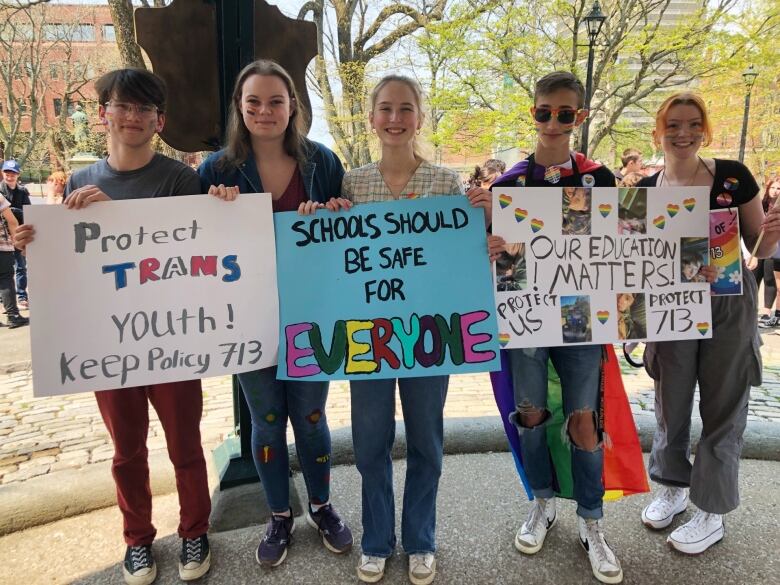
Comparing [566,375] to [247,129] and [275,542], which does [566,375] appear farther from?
[247,129]

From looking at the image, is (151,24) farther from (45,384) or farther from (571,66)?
(571,66)

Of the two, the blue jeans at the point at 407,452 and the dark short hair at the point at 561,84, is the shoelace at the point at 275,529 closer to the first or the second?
the blue jeans at the point at 407,452

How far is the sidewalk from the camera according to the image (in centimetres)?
230

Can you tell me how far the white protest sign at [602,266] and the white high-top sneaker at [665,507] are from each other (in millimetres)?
854

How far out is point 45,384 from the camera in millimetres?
2119

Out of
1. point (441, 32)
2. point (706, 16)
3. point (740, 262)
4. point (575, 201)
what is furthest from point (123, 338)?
point (706, 16)

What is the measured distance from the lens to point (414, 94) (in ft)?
6.98

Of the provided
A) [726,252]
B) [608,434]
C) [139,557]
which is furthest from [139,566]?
[726,252]

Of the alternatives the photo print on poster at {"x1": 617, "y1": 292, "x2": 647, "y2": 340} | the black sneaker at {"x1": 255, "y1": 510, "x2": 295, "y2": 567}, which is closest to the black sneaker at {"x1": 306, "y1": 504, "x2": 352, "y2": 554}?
the black sneaker at {"x1": 255, "y1": 510, "x2": 295, "y2": 567}

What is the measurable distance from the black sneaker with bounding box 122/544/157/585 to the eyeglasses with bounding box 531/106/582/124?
2.41 meters

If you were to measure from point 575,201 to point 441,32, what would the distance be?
1248 centimetres

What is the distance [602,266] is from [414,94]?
1068 millimetres

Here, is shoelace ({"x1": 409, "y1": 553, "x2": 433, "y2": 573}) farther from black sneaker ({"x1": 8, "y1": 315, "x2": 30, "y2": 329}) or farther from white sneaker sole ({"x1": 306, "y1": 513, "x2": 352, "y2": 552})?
black sneaker ({"x1": 8, "y1": 315, "x2": 30, "y2": 329})

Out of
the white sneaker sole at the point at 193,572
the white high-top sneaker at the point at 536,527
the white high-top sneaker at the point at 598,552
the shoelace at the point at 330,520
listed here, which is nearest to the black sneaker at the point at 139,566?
the white sneaker sole at the point at 193,572
